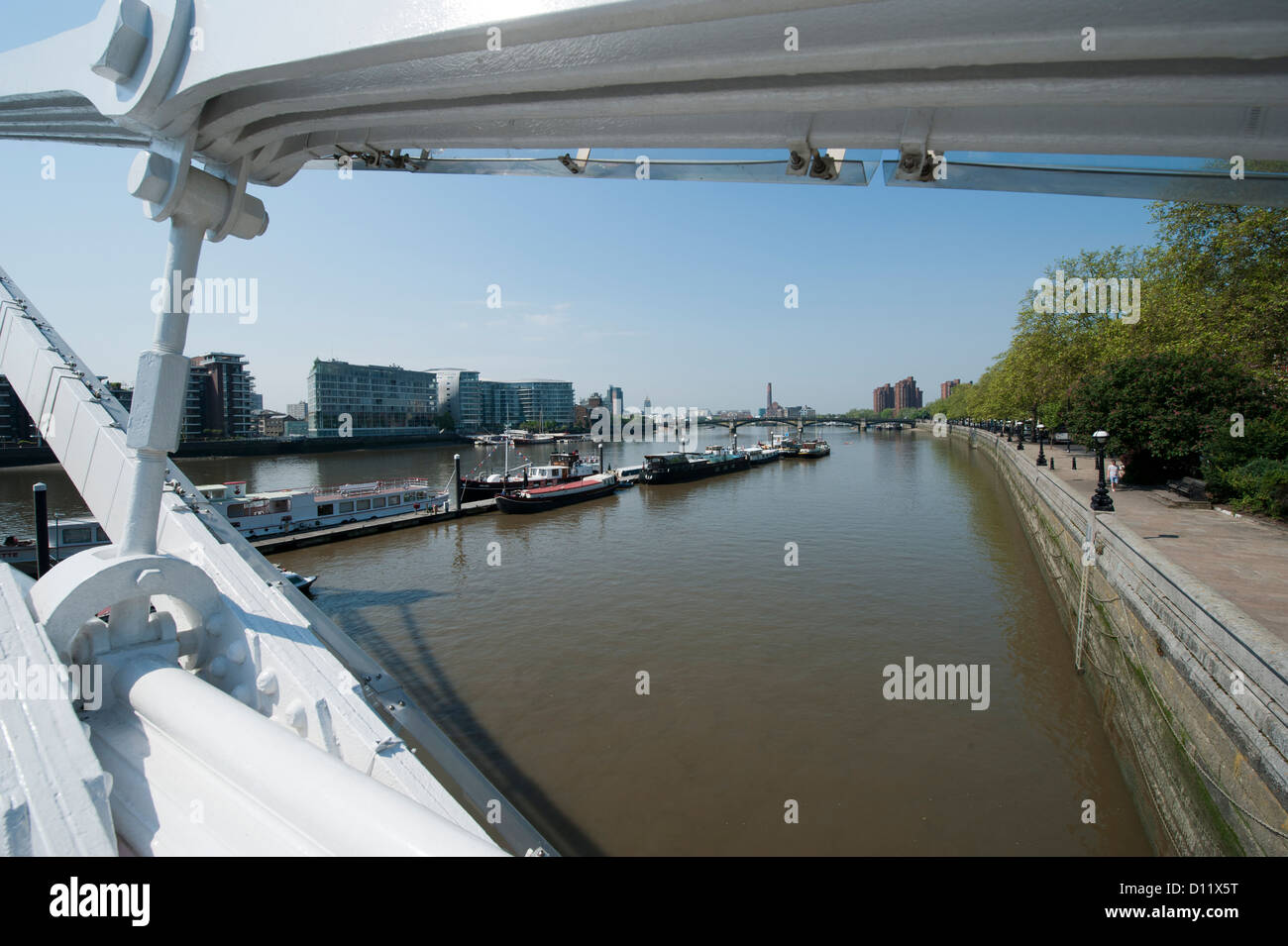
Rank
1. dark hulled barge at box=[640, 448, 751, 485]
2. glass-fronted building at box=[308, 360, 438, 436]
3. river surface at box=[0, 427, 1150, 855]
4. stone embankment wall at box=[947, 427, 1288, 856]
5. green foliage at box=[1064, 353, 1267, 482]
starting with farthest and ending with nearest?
glass-fronted building at box=[308, 360, 438, 436]
dark hulled barge at box=[640, 448, 751, 485]
green foliage at box=[1064, 353, 1267, 482]
river surface at box=[0, 427, 1150, 855]
stone embankment wall at box=[947, 427, 1288, 856]

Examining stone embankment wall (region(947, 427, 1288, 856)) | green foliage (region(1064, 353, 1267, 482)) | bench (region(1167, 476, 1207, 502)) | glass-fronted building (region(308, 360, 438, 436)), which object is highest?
glass-fronted building (region(308, 360, 438, 436))

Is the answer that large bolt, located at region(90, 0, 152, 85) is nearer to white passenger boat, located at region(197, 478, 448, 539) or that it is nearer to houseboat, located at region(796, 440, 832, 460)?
white passenger boat, located at region(197, 478, 448, 539)

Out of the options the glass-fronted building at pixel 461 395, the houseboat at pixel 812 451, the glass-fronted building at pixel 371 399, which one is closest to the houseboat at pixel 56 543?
the houseboat at pixel 812 451

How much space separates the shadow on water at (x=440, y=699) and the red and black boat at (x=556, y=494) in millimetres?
11240

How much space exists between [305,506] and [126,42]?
21.9 meters

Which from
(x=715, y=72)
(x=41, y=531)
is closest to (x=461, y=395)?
(x=41, y=531)

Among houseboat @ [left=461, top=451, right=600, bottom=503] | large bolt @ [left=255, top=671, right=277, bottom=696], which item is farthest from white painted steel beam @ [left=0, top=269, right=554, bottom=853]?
houseboat @ [left=461, top=451, right=600, bottom=503]

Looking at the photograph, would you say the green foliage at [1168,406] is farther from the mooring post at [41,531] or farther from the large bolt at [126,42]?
the mooring post at [41,531]

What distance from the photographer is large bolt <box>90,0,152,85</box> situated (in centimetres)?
236

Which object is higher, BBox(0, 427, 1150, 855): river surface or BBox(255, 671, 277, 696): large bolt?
BBox(255, 671, 277, 696): large bolt

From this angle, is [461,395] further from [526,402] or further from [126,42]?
[126,42]

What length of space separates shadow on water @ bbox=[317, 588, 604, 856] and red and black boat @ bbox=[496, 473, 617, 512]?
36.9 feet

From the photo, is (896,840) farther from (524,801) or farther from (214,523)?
(214,523)

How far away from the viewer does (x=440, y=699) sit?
9.41m
